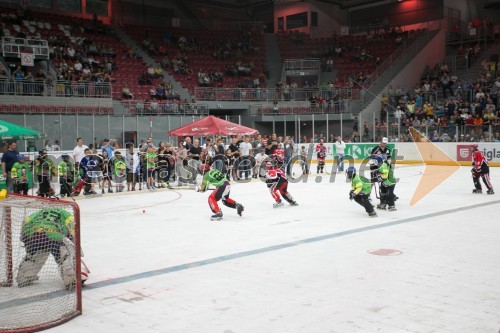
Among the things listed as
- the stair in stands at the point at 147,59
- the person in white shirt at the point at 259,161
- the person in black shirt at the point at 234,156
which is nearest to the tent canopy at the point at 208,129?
the person in black shirt at the point at 234,156

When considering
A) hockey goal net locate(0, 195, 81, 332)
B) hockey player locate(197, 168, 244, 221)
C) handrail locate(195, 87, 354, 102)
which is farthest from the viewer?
handrail locate(195, 87, 354, 102)

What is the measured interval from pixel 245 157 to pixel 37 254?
54.7 ft

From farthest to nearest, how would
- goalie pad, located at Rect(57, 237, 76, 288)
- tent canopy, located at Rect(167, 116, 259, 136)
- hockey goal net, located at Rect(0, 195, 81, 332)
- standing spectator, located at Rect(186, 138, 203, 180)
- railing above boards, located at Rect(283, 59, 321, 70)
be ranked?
railing above boards, located at Rect(283, 59, 321, 70) → tent canopy, located at Rect(167, 116, 259, 136) → standing spectator, located at Rect(186, 138, 203, 180) → goalie pad, located at Rect(57, 237, 76, 288) → hockey goal net, located at Rect(0, 195, 81, 332)

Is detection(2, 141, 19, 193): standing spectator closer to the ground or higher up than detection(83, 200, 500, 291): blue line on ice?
higher up

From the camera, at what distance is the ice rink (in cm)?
561

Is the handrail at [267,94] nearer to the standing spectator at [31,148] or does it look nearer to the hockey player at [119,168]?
the standing spectator at [31,148]

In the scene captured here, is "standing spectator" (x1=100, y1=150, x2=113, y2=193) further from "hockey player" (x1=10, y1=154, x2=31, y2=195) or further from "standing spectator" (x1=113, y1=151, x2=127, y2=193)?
"hockey player" (x1=10, y1=154, x2=31, y2=195)

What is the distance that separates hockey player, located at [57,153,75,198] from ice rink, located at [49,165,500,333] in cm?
323

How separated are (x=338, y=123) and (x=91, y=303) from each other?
2940cm

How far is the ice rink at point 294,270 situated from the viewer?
5.61m

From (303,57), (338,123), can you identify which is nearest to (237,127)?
(338,123)

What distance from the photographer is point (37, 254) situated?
6.75 metres

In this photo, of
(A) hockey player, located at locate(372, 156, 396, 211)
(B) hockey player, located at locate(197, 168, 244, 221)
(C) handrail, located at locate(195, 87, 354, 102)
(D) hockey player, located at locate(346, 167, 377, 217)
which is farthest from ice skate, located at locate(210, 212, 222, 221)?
(C) handrail, located at locate(195, 87, 354, 102)

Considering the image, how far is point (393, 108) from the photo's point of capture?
116 ft
